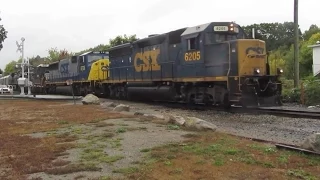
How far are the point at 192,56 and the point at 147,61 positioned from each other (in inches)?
194

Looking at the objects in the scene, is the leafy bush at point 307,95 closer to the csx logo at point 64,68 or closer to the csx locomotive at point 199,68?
the csx locomotive at point 199,68

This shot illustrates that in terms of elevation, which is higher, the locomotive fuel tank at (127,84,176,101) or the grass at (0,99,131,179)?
the locomotive fuel tank at (127,84,176,101)

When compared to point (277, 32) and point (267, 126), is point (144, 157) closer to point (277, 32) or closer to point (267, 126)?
point (267, 126)

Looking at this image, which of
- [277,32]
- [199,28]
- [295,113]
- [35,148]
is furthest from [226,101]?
[277,32]

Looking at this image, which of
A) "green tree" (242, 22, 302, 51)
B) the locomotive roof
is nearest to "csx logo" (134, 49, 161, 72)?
the locomotive roof

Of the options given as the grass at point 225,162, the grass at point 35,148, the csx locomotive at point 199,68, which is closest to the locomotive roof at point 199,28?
the csx locomotive at point 199,68

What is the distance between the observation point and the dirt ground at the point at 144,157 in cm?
555

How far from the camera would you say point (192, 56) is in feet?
57.1

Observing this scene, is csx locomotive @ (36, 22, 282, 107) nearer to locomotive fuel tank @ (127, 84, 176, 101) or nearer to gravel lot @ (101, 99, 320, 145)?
locomotive fuel tank @ (127, 84, 176, 101)

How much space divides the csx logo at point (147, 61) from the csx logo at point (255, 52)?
637cm

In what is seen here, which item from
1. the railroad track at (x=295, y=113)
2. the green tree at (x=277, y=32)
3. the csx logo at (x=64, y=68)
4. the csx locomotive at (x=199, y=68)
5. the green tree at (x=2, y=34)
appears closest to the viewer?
the railroad track at (x=295, y=113)

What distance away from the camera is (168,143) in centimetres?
791

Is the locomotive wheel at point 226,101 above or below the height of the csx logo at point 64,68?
below

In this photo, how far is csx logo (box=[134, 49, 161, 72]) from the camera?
2080 cm
